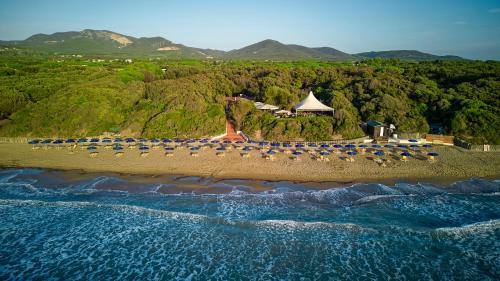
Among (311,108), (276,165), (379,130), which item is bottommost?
(276,165)

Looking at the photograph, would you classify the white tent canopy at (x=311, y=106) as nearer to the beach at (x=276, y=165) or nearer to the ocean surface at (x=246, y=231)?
the beach at (x=276, y=165)

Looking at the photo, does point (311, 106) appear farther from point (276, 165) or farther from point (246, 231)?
point (246, 231)

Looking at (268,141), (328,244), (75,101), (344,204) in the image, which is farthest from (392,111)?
(75,101)

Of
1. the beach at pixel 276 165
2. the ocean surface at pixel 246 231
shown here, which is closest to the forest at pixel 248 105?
the beach at pixel 276 165

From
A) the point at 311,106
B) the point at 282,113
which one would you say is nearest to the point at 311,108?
the point at 311,106

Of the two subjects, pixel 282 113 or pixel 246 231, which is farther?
→ pixel 282 113

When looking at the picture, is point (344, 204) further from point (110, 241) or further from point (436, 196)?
point (110, 241)

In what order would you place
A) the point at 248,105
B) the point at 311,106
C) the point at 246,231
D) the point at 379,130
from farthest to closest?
the point at 248,105
the point at 311,106
the point at 379,130
the point at 246,231
